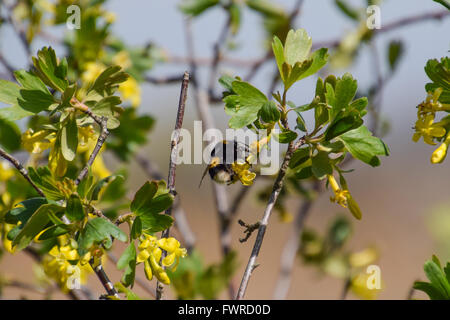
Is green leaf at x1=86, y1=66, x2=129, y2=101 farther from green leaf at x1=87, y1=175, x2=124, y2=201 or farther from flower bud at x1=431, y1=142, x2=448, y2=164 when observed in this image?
flower bud at x1=431, y1=142, x2=448, y2=164

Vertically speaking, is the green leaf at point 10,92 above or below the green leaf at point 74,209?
above

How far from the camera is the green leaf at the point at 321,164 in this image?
0.58 m

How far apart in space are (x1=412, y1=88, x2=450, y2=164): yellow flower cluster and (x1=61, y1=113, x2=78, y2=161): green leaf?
0.40m

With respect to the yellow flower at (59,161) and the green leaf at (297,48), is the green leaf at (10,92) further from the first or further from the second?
the green leaf at (297,48)

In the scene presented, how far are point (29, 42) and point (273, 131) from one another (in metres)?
0.76

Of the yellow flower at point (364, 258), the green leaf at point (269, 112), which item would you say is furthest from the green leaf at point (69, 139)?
the yellow flower at point (364, 258)

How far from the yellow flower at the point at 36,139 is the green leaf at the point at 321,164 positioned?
0.33 meters

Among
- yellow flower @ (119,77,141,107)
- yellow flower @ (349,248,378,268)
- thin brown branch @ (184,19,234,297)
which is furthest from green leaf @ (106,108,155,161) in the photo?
yellow flower @ (349,248,378,268)

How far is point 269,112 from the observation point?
0.56 metres

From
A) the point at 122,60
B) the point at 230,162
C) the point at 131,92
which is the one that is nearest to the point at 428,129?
the point at 230,162

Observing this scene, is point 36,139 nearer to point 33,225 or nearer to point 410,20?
point 33,225

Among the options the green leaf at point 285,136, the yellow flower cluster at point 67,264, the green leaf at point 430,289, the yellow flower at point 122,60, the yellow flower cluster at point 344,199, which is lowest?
the green leaf at point 430,289

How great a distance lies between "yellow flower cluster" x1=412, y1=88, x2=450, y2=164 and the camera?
1.83ft

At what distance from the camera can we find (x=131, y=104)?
3.58 feet
